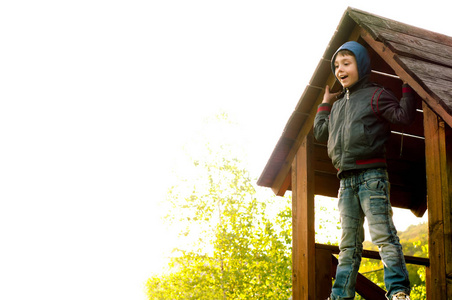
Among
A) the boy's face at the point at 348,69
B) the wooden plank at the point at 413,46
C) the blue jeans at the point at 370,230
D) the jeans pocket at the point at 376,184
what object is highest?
the wooden plank at the point at 413,46

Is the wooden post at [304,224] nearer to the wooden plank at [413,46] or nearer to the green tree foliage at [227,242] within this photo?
the wooden plank at [413,46]

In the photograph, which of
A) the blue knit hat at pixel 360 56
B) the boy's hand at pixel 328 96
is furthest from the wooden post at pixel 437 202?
the boy's hand at pixel 328 96

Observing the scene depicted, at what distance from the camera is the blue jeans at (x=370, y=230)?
14.2 ft

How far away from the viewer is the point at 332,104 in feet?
18.4

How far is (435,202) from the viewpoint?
173 inches

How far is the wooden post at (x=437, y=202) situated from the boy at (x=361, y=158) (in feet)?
0.68

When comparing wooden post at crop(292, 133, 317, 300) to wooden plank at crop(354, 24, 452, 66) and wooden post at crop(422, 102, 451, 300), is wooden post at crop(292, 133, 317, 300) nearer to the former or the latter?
wooden plank at crop(354, 24, 452, 66)

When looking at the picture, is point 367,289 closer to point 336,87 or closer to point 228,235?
point 336,87

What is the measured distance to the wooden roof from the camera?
445 centimetres

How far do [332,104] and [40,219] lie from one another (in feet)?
153

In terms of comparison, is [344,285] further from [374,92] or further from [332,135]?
[374,92]

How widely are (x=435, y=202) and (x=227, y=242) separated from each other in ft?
54.0

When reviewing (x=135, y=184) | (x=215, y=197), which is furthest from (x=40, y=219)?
(x=215, y=197)

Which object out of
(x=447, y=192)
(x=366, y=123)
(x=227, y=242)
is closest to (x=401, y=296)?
(x=447, y=192)
